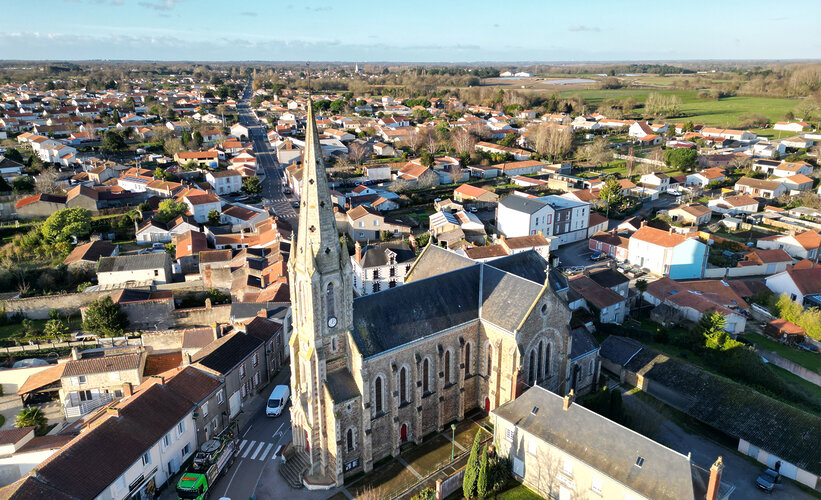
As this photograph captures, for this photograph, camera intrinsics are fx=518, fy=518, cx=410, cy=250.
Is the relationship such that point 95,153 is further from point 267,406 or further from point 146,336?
point 267,406

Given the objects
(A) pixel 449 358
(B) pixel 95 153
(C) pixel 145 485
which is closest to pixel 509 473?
(A) pixel 449 358

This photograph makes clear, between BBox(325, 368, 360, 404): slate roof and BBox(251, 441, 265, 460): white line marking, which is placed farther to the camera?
BBox(251, 441, 265, 460): white line marking

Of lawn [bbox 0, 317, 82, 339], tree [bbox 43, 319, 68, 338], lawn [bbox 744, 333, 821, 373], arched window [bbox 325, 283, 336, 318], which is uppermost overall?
arched window [bbox 325, 283, 336, 318]

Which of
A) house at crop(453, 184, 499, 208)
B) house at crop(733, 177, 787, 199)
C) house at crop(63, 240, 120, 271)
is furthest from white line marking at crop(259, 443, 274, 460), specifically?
house at crop(733, 177, 787, 199)

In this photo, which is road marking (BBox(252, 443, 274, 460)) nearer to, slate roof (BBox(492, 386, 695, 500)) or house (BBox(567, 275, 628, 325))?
slate roof (BBox(492, 386, 695, 500))

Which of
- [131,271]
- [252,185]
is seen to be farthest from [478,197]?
[131,271]

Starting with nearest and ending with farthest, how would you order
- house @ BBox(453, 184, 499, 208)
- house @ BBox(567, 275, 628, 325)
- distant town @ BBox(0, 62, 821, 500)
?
distant town @ BBox(0, 62, 821, 500) < house @ BBox(567, 275, 628, 325) < house @ BBox(453, 184, 499, 208)

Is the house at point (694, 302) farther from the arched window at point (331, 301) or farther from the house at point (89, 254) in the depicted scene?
the house at point (89, 254)

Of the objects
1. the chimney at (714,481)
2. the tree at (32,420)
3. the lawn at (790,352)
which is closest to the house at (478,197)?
the lawn at (790,352)
